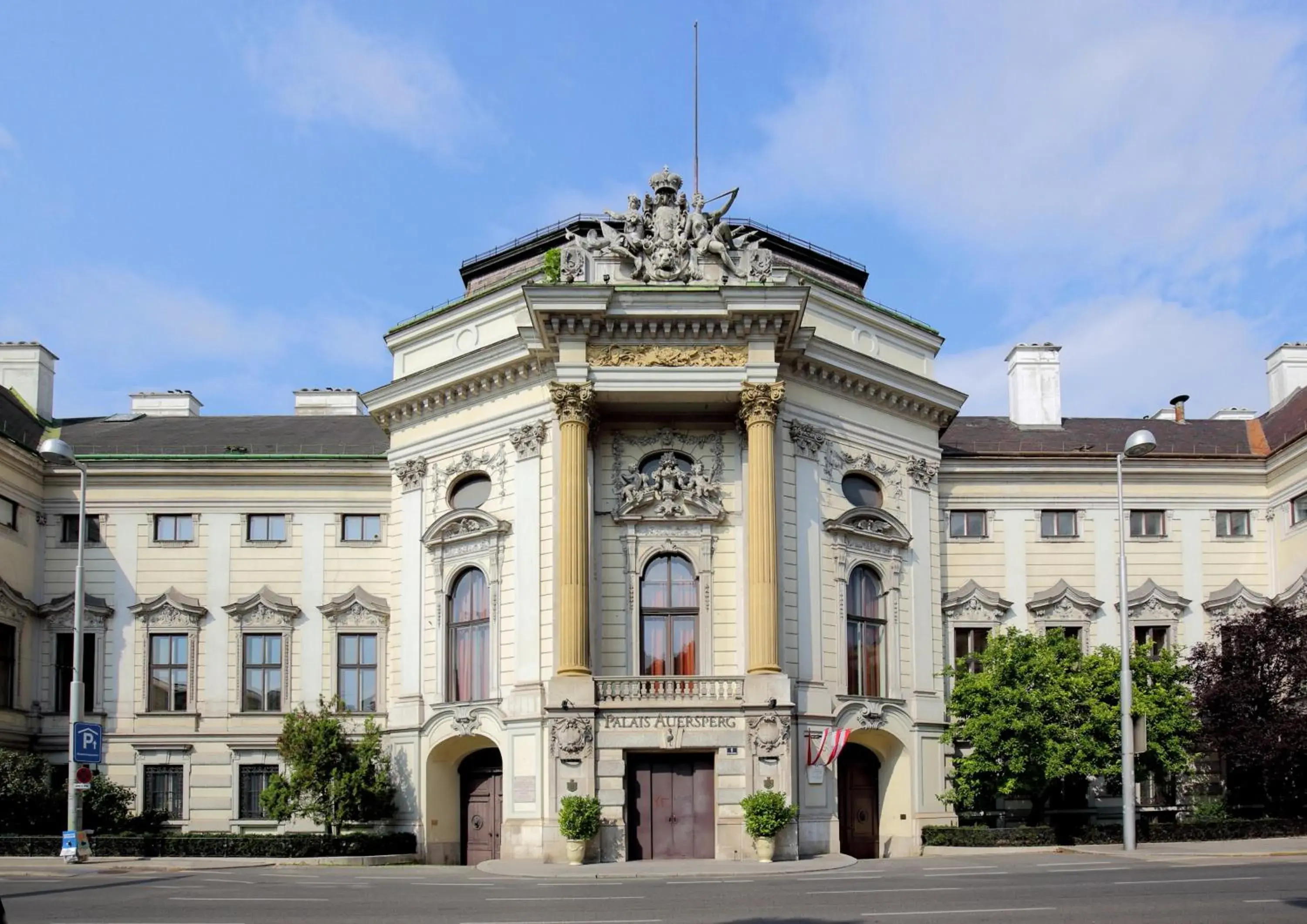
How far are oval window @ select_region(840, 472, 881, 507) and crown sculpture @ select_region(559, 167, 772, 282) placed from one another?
684cm

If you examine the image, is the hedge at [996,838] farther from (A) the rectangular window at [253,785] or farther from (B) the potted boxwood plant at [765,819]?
(A) the rectangular window at [253,785]

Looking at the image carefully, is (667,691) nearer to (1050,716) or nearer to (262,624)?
(1050,716)

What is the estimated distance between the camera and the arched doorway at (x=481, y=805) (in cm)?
4303

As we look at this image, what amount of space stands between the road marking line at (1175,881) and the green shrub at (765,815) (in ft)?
35.3

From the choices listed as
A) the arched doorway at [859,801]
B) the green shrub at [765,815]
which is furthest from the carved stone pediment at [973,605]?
the green shrub at [765,815]

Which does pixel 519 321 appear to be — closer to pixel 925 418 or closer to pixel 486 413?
pixel 486 413

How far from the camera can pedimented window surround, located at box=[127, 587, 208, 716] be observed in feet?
158

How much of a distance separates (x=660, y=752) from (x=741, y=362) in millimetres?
10571

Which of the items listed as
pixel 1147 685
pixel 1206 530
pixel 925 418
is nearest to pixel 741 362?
pixel 925 418

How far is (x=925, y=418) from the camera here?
46.6m

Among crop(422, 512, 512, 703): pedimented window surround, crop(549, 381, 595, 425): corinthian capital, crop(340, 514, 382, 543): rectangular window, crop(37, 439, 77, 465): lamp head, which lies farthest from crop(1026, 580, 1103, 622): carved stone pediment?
crop(37, 439, 77, 465): lamp head

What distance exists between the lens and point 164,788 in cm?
4731

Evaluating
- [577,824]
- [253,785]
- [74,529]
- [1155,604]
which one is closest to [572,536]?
[577,824]

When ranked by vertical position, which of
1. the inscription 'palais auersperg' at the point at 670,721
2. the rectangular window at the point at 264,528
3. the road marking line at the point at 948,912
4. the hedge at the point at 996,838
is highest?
the rectangular window at the point at 264,528
